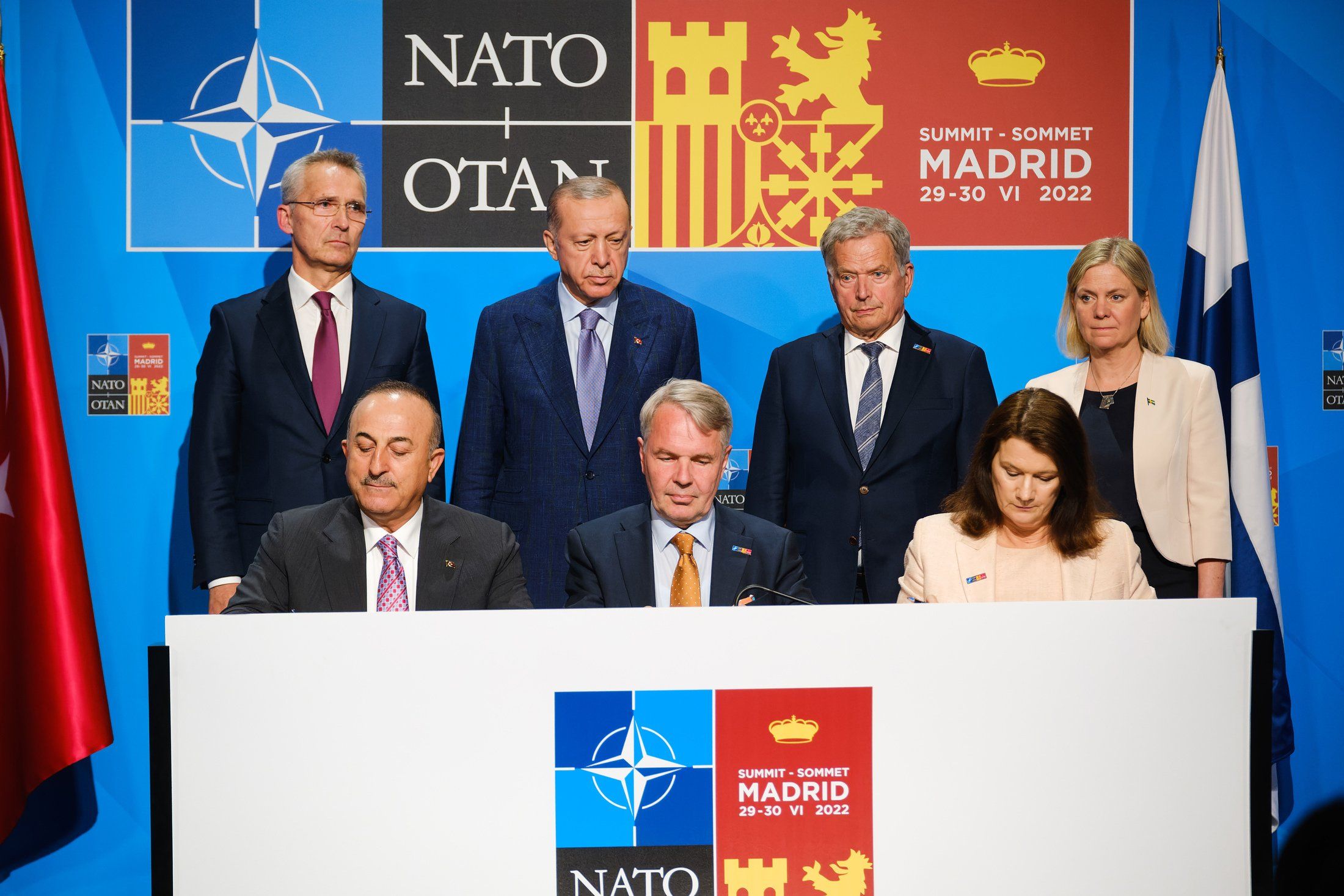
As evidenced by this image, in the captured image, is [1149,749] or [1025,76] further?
[1025,76]

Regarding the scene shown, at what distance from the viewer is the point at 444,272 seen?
167 inches

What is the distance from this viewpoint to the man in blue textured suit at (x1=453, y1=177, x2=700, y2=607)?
3.55m

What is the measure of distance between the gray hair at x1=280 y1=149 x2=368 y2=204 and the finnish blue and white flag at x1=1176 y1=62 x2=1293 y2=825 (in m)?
2.81

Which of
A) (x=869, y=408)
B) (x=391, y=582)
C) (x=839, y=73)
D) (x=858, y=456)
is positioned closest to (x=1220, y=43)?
(x=839, y=73)

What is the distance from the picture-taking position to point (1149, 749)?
2.00m

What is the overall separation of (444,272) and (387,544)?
1.71 metres

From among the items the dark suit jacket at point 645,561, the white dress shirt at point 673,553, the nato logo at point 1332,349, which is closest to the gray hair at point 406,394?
the dark suit jacket at point 645,561

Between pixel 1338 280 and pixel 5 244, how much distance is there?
4489 mm

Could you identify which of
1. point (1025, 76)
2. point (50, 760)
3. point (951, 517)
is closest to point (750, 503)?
point (951, 517)

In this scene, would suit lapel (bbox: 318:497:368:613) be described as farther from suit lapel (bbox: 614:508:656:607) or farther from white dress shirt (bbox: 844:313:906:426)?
white dress shirt (bbox: 844:313:906:426)

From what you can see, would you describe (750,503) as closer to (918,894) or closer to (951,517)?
(951,517)

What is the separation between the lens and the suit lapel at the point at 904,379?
11.3 feet

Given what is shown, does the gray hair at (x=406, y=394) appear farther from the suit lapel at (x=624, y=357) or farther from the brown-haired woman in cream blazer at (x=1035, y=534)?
the brown-haired woman in cream blazer at (x=1035, y=534)

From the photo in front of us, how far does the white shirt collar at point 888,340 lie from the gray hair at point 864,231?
7.3 inches
